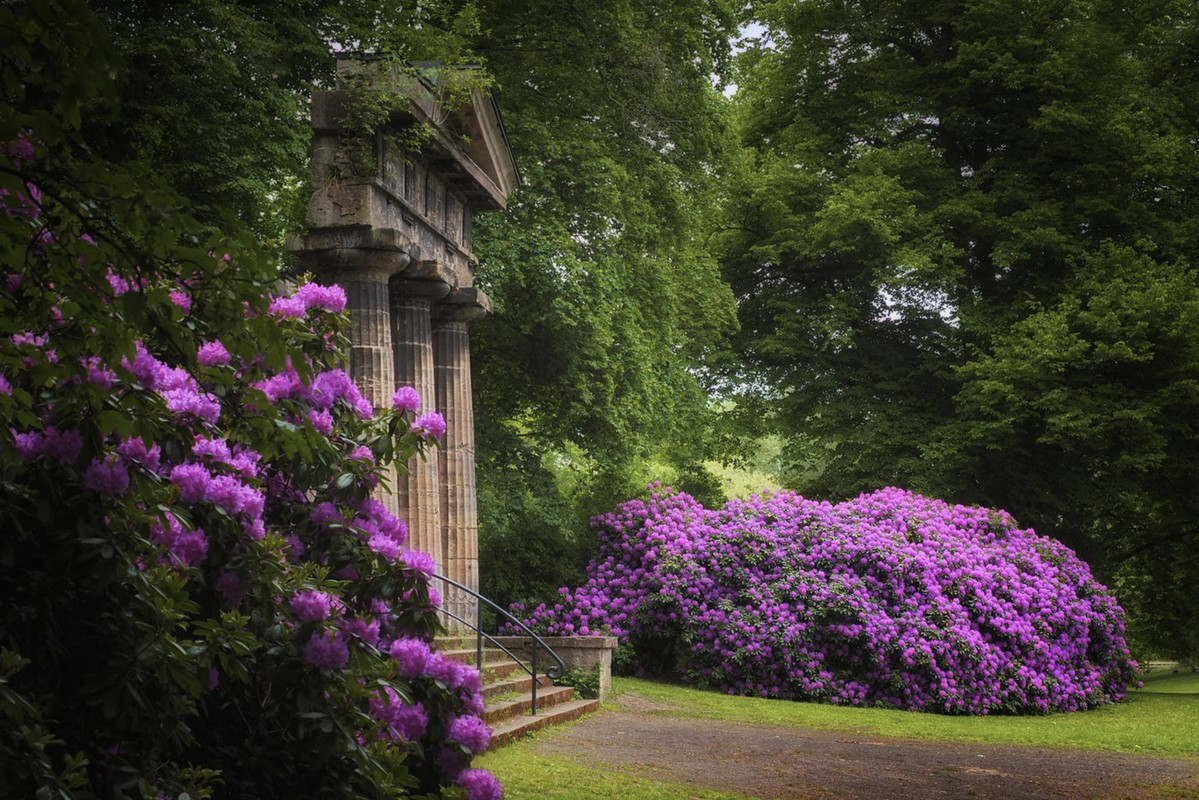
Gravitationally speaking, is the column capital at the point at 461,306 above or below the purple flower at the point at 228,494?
above

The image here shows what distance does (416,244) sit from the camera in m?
11.4

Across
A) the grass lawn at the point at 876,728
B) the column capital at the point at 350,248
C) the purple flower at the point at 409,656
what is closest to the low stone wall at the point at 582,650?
the grass lawn at the point at 876,728

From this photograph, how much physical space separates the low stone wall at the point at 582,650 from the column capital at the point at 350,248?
556 cm

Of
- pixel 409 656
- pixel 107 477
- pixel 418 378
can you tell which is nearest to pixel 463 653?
pixel 418 378

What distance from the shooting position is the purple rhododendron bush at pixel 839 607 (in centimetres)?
Answer: 1666

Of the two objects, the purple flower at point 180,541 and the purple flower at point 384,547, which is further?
the purple flower at point 384,547

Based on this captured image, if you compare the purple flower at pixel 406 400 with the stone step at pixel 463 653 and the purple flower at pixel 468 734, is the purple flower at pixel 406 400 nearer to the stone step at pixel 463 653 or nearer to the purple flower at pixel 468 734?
the purple flower at pixel 468 734

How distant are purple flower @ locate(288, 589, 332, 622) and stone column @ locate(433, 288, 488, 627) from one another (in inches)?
286

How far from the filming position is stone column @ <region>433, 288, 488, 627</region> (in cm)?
1235

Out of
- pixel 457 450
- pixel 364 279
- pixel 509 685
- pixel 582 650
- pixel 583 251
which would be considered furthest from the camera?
pixel 583 251

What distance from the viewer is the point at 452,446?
12.5m

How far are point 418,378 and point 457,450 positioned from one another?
1126 millimetres

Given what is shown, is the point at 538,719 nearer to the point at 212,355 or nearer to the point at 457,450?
the point at 457,450

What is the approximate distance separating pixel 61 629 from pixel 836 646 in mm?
14048
